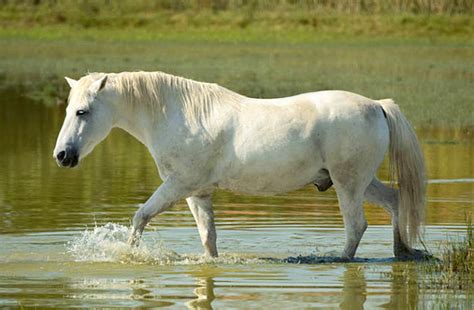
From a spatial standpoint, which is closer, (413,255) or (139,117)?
(139,117)

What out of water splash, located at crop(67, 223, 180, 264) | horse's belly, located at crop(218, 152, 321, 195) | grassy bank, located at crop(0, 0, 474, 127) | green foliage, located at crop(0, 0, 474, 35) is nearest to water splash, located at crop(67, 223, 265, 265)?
water splash, located at crop(67, 223, 180, 264)

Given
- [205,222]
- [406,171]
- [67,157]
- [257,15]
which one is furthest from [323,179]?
[257,15]

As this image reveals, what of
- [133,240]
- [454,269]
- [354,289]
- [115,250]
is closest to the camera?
[354,289]

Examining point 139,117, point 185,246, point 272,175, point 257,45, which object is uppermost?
point 139,117

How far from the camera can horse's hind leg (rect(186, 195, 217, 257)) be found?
998 cm

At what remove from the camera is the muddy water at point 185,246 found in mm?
8359

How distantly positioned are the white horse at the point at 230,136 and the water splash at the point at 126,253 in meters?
0.13

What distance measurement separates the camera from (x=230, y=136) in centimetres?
986

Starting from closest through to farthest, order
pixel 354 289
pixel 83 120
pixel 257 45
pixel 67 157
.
A: pixel 354 289 → pixel 67 157 → pixel 83 120 → pixel 257 45

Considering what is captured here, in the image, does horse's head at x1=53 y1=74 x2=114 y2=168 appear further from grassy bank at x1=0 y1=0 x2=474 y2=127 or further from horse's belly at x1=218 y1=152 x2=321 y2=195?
grassy bank at x1=0 y1=0 x2=474 y2=127

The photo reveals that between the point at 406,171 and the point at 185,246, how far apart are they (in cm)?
204

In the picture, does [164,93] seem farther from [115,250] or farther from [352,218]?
[352,218]

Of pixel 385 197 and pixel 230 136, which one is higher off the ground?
pixel 230 136

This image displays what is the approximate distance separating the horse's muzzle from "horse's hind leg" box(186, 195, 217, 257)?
3.53 ft
